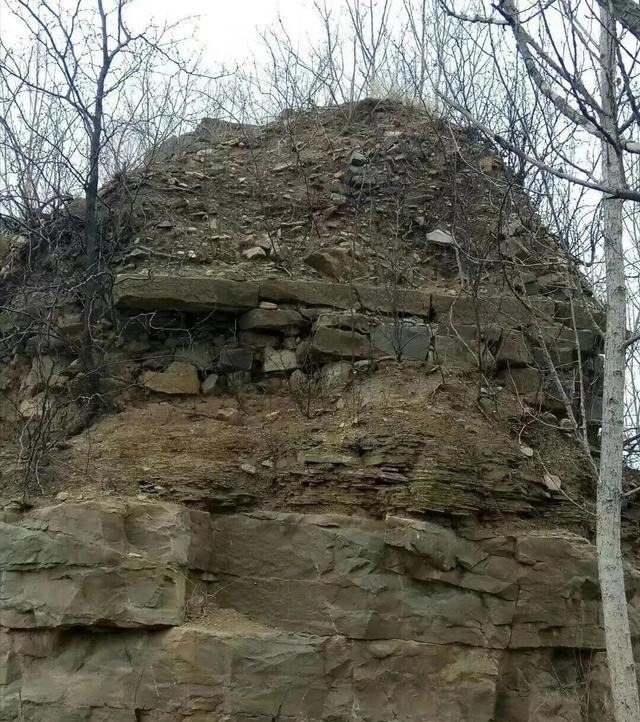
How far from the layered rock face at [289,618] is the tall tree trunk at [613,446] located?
35.6 inches

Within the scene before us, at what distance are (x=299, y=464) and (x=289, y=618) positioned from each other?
47.6 inches

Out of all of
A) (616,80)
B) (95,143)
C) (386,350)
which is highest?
(95,143)

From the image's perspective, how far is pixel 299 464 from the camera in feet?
22.5

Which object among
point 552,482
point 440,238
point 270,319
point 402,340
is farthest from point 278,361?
point 552,482

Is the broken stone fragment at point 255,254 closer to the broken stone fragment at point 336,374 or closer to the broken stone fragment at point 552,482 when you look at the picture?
the broken stone fragment at point 336,374


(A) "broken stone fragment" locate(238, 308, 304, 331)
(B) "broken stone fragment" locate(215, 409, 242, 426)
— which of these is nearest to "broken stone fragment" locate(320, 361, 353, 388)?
(A) "broken stone fragment" locate(238, 308, 304, 331)

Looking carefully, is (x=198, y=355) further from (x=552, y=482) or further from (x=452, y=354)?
(x=552, y=482)

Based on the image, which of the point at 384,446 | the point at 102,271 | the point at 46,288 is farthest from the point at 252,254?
the point at 384,446

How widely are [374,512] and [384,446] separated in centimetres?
55

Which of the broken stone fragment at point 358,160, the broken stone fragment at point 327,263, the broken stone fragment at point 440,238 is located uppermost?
the broken stone fragment at point 358,160

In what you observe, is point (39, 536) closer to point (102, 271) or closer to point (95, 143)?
point (102, 271)

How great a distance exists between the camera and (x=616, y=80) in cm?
559

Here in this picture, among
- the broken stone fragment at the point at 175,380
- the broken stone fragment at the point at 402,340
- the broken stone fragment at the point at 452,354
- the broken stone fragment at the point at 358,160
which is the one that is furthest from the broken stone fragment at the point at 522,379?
the broken stone fragment at the point at 358,160

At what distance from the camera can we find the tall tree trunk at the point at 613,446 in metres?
5.31
